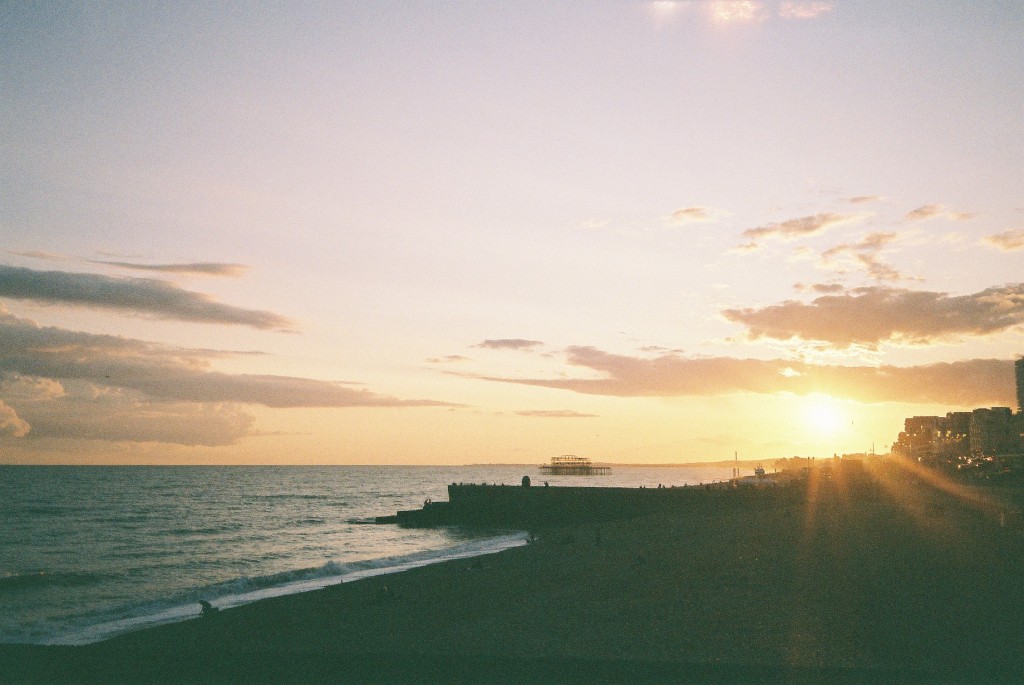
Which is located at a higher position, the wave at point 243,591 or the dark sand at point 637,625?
the dark sand at point 637,625

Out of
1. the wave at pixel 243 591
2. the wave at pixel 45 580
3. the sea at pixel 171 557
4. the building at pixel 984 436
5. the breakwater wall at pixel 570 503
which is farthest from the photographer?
the building at pixel 984 436

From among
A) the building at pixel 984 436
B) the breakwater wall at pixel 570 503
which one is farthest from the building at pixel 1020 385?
the breakwater wall at pixel 570 503

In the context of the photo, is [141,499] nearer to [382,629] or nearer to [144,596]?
[144,596]

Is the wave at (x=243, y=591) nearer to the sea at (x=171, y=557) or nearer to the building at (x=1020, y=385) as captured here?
the sea at (x=171, y=557)

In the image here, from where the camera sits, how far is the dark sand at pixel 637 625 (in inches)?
500

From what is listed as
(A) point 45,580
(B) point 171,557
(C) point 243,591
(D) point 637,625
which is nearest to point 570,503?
(B) point 171,557

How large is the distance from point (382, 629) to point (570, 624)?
4319 mm

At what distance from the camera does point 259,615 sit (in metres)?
19.9

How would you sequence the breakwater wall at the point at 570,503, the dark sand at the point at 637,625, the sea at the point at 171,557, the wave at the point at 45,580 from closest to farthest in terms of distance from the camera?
the dark sand at the point at 637,625 → the sea at the point at 171,557 → the wave at the point at 45,580 → the breakwater wall at the point at 570,503

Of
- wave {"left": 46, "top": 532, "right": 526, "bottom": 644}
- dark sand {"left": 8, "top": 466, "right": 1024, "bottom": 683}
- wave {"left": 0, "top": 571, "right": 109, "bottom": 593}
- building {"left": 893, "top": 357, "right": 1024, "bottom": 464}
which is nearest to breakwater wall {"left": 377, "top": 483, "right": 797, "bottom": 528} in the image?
wave {"left": 46, "top": 532, "right": 526, "bottom": 644}

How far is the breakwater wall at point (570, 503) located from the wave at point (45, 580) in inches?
1211

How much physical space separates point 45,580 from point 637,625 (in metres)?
30.3

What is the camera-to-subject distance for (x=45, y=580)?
33.3 m

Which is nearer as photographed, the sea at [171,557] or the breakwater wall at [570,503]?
the sea at [171,557]
